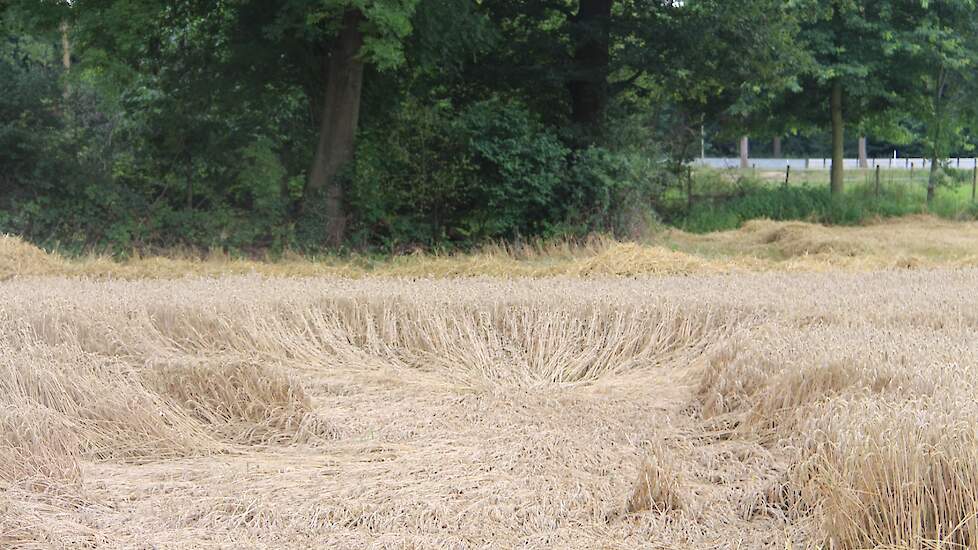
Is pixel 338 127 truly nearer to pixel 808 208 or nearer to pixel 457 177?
pixel 457 177

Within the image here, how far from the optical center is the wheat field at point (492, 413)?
3838 millimetres

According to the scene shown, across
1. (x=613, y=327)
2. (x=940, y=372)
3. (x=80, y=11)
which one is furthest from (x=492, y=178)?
(x=940, y=372)

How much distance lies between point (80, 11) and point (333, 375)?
9721 mm

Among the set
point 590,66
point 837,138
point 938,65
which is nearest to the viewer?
point 590,66

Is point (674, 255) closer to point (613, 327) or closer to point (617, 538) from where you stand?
point (613, 327)

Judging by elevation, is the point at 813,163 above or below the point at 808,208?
above

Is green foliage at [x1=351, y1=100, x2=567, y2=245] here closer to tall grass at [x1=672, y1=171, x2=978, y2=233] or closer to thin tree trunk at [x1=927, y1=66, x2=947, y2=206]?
tall grass at [x1=672, y1=171, x2=978, y2=233]

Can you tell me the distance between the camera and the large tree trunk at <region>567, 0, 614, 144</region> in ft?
52.8

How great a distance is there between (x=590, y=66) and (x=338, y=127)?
4.13 m

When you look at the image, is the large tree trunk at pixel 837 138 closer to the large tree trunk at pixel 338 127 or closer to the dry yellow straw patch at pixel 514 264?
the dry yellow straw patch at pixel 514 264

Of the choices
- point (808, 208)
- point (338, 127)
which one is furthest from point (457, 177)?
point (808, 208)

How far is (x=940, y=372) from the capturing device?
14.9 feet

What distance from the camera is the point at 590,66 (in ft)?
54.0

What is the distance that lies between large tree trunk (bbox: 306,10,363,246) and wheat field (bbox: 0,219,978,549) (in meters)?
6.35
